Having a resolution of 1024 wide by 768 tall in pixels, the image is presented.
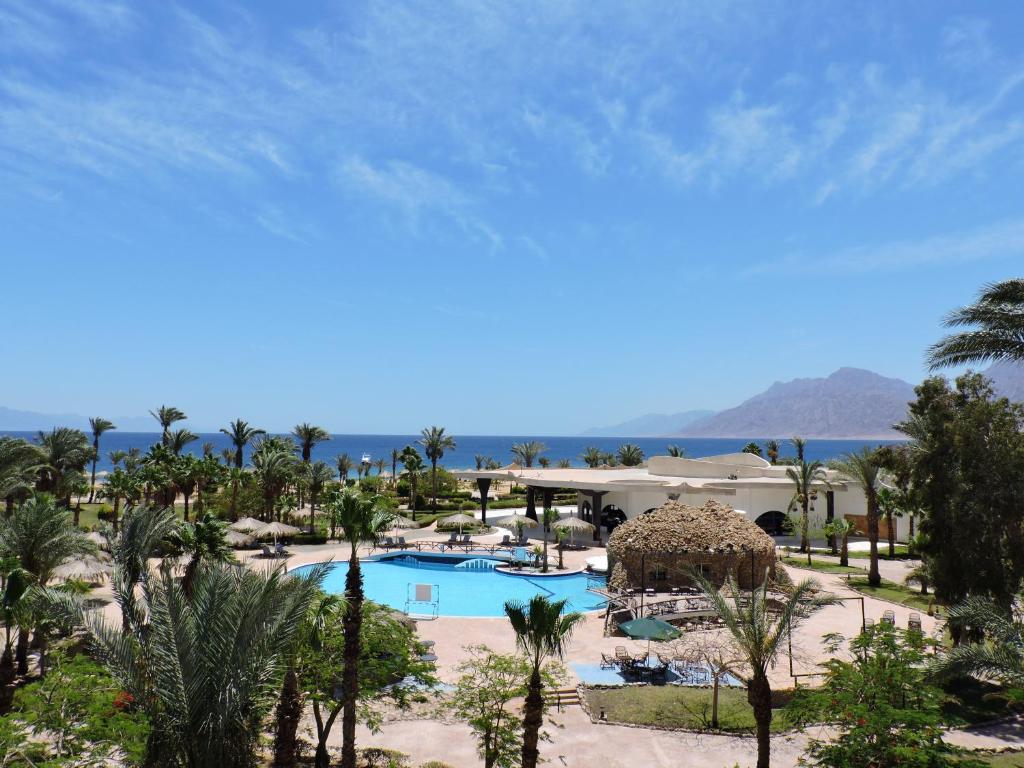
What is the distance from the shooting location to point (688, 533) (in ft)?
103

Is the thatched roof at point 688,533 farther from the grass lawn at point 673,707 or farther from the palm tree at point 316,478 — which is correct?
the palm tree at point 316,478

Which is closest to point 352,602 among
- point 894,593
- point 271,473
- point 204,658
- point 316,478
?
point 204,658

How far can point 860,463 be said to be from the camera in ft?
117

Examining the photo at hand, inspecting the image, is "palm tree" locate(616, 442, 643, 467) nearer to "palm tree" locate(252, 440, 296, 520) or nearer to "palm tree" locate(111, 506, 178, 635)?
"palm tree" locate(252, 440, 296, 520)

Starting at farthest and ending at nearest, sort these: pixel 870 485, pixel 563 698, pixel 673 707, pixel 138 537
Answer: pixel 870 485 < pixel 138 537 < pixel 563 698 < pixel 673 707

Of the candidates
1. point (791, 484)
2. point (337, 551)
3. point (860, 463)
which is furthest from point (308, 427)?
point (860, 463)

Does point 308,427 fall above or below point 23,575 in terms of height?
above

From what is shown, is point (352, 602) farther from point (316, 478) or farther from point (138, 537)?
point (316, 478)

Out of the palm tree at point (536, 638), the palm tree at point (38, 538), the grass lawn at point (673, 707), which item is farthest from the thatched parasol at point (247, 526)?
the palm tree at point (536, 638)

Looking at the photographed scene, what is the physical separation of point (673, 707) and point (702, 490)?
2560cm

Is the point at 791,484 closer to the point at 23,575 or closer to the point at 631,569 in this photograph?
the point at 631,569

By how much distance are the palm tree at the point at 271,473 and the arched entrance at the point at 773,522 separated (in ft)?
109

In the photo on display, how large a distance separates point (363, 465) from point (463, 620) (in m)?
73.8

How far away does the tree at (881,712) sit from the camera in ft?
37.5
